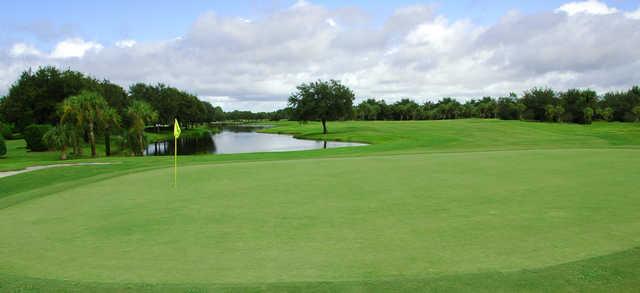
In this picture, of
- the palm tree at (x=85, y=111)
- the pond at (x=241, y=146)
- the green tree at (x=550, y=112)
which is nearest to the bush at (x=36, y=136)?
the palm tree at (x=85, y=111)

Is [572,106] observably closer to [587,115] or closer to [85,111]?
[587,115]

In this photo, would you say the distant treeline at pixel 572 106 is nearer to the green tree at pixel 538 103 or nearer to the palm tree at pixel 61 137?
the green tree at pixel 538 103

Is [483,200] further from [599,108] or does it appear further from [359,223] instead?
[599,108]

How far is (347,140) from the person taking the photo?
55406 millimetres

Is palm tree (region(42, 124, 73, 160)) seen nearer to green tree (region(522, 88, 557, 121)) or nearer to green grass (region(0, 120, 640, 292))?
green grass (region(0, 120, 640, 292))

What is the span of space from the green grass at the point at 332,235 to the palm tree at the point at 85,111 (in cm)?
2596

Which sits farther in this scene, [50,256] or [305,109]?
[305,109]

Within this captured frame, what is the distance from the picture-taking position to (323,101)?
63.9 metres

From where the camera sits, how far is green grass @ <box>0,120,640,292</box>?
4832 millimetres

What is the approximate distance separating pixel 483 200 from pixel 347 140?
46477 millimetres

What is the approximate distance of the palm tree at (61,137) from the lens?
33.5 m

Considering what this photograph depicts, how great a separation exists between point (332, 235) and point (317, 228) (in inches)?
17.5

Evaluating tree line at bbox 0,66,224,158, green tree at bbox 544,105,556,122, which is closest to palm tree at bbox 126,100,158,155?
tree line at bbox 0,66,224,158

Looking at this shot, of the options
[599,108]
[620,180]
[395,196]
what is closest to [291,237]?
[395,196]
